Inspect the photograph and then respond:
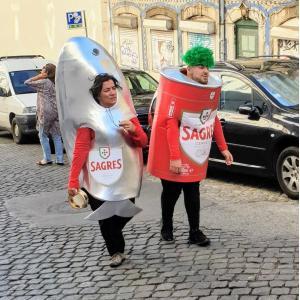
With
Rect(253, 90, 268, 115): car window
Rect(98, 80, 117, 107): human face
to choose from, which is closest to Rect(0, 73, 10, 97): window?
Answer: Rect(253, 90, 268, 115): car window

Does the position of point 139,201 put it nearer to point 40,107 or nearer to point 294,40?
point 40,107

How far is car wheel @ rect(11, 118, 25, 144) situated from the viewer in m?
14.3

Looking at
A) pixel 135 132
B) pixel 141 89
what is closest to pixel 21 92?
pixel 141 89

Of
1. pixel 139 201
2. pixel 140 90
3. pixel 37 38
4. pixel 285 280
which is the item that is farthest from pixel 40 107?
pixel 37 38

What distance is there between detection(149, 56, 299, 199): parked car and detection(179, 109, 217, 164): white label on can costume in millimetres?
2128

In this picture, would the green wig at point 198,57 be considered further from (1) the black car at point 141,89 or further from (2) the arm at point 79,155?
(1) the black car at point 141,89

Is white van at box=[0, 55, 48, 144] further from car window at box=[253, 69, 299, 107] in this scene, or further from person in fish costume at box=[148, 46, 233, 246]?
person in fish costume at box=[148, 46, 233, 246]

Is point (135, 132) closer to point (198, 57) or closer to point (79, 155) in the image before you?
point (79, 155)

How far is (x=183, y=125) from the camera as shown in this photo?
598 cm

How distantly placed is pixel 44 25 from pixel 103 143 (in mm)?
20020

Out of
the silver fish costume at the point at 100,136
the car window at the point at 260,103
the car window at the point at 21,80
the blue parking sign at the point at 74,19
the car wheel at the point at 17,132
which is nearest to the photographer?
the silver fish costume at the point at 100,136

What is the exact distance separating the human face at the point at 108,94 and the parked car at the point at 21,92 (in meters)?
6.94

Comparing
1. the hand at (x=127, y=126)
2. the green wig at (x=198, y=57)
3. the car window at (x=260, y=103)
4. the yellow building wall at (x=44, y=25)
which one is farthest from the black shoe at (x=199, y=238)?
the yellow building wall at (x=44, y=25)

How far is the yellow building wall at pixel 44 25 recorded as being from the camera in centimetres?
2156
